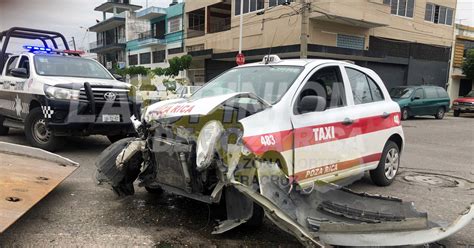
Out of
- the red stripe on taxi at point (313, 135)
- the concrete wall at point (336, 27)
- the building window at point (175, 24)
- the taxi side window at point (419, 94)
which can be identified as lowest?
the taxi side window at point (419, 94)

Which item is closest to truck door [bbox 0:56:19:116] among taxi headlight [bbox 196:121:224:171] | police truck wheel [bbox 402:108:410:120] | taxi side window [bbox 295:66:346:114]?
taxi headlight [bbox 196:121:224:171]

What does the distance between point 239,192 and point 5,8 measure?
291cm

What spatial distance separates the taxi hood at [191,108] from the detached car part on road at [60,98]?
9.73 ft

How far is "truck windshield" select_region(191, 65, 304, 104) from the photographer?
4488mm

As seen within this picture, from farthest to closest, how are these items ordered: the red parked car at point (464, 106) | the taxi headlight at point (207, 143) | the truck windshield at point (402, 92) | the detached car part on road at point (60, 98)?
the red parked car at point (464, 106) < the truck windshield at point (402, 92) < the detached car part on road at point (60, 98) < the taxi headlight at point (207, 143)

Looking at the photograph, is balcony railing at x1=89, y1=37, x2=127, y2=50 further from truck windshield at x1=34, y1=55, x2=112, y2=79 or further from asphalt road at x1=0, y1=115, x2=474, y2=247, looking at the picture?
asphalt road at x1=0, y1=115, x2=474, y2=247

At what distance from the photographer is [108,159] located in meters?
4.62

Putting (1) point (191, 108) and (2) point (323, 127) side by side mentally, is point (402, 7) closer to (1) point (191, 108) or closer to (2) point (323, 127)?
(2) point (323, 127)

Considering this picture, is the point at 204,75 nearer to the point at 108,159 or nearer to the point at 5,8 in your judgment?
the point at 108,159

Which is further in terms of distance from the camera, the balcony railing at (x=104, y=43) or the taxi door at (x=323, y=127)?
the balcony railing at (x=104, y=43)

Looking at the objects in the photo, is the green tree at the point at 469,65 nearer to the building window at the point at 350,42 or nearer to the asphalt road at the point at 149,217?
the building window at the point at 350,42

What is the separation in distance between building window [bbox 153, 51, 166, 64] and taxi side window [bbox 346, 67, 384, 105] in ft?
128

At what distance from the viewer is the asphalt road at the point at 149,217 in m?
3.68

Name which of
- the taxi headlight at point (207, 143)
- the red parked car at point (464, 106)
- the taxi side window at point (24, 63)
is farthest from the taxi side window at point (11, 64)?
the red parked car at point (464, 106)
